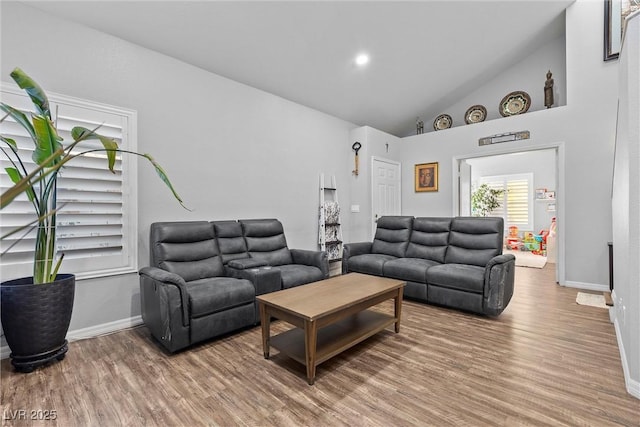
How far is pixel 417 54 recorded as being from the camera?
4.45m

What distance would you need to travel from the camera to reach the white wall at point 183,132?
8.74 ft

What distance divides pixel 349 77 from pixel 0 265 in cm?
437

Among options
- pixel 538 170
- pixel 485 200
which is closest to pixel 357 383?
pixel 485 200

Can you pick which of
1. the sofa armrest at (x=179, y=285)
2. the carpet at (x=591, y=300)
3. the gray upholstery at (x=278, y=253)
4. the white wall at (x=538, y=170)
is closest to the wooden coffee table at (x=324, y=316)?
the sofa armrest at (x=179, y=285)

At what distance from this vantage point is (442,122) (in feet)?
19.7

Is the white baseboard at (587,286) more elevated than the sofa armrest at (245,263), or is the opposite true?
the sofa armrest at (245,263)

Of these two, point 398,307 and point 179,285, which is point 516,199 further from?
point 179,285

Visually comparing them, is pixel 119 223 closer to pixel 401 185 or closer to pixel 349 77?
pixel 349 77

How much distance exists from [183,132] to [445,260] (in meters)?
3.51

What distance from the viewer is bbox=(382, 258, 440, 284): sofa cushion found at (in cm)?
361

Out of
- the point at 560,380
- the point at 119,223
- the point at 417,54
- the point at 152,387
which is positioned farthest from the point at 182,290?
the point at 417,54

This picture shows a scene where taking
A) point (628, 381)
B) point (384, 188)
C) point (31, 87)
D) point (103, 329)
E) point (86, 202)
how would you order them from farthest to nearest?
point (384, 188)
point (103, 329)
point (86, 202)
point (31, 87)
point (628, 381)

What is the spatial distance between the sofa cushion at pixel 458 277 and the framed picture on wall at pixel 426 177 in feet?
8.57

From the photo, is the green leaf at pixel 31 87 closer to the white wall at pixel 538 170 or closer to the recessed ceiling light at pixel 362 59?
the recessed ceiling light at pixel 362 59
